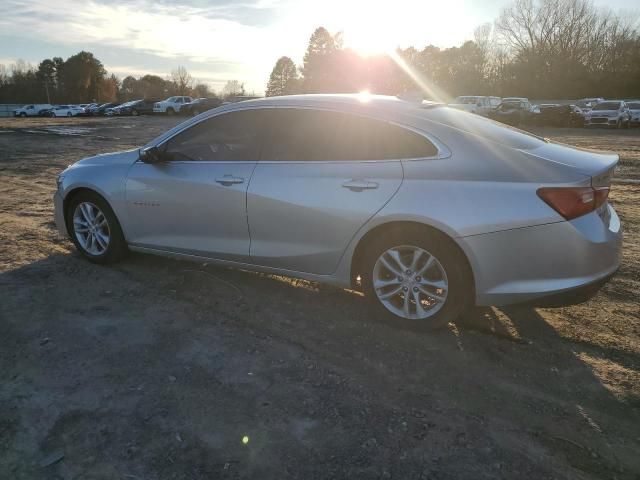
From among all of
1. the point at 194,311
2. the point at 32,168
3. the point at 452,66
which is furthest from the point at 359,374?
the point at 452,66

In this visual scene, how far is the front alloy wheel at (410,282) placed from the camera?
11.6 feet

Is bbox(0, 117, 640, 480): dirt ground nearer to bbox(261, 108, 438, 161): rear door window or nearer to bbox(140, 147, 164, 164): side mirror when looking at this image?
bbox(140, 147, 164, 164): side mirror

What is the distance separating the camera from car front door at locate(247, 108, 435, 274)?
3.65m

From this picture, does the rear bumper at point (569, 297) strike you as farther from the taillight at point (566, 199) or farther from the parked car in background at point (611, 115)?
the parked car in background at point (611, 115)

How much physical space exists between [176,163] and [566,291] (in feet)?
10.6

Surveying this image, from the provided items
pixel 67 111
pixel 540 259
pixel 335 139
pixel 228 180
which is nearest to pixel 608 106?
pixel 335 139

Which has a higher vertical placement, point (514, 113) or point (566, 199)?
point (514, 113)

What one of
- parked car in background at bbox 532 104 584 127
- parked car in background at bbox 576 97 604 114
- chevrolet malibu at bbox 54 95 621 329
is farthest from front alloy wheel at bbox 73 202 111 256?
parked car in background at bbox 576 97 604 114

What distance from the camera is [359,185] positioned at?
3.65 meters

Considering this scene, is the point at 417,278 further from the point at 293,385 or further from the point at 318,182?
the point at 293,385

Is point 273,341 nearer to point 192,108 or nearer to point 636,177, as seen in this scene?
point 636,177

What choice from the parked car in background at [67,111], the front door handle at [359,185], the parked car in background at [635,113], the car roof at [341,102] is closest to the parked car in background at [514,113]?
the parked car in background at [635,113]

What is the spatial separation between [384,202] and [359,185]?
0.23 meters

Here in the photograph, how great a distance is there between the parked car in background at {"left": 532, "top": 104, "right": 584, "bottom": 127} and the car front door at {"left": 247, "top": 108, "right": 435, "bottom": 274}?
31915 mm
